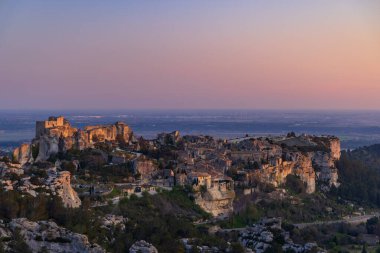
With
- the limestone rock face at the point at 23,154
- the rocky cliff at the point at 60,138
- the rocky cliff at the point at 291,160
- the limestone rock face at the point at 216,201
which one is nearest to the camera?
the limestone rock face at the point at 216,201

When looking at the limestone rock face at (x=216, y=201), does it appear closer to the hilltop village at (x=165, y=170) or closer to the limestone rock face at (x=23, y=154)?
the hilltop village at (x=165, y=170)

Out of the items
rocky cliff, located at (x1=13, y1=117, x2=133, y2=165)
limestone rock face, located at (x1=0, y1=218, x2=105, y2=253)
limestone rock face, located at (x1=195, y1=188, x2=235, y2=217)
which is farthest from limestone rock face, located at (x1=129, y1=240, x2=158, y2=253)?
rocky cliff, located at (x1=13, y1=117, x2=133, y2=165)

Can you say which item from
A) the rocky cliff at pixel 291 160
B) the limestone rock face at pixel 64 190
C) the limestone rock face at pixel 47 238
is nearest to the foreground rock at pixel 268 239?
the limestone rock face at pixel 47 238

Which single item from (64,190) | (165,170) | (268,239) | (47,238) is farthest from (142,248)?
(165,170)

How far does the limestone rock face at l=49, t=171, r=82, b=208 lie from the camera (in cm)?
2233

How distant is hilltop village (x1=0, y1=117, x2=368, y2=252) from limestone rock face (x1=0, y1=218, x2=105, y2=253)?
321 cm

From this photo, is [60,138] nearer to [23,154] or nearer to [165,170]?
[23,154]

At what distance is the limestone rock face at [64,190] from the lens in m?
22.3

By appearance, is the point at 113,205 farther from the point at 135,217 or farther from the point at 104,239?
the point at 104,239

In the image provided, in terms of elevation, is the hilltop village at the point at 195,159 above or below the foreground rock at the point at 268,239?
above

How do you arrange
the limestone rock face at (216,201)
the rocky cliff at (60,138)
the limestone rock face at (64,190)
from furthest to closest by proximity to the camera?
the rocky cliff at (60,138) → the limestone rock face at (216,201) → the limestone rock face at (64,190)

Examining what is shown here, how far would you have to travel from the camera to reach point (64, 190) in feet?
76.7

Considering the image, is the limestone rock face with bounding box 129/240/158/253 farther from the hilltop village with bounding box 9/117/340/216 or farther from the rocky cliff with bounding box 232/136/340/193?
the rocky cliff with bounding box 232/136/340/193

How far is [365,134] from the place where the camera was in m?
110
